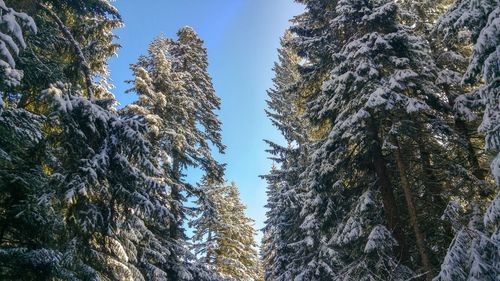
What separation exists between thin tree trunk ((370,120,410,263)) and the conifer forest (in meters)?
0.04

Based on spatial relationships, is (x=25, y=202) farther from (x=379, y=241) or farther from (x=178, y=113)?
(x=178, y=113)

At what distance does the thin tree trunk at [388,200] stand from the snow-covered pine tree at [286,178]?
196 inches

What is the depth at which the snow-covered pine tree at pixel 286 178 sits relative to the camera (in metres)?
19.2

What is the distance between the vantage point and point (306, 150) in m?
22.3

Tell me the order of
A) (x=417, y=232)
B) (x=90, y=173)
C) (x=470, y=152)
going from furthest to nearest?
(x=470, y=152), (x=417, y=232), (x=90, y=173)

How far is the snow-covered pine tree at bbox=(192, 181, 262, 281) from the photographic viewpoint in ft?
87.8

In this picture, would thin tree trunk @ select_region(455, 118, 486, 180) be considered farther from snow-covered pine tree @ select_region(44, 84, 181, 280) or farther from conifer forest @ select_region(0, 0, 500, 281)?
snow-covered pine tree @ select_region(44, 84, 181, 280)

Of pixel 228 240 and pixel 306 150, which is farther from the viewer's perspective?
pixel 228 240

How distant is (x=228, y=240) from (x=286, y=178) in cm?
904

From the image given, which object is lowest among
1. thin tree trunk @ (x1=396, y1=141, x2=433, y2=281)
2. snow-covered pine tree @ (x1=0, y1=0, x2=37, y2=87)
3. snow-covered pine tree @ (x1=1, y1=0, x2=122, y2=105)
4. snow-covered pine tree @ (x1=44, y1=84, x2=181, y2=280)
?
thin tree trunk @ (x1=396, y1=141, x2=433, y2=281)

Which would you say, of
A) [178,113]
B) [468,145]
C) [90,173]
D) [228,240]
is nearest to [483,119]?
[468,145]

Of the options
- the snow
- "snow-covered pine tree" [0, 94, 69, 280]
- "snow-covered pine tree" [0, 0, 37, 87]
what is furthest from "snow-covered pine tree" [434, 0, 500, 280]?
"snow-covered pine tree" [0, 0, 37, 87]

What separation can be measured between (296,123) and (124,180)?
16939mm

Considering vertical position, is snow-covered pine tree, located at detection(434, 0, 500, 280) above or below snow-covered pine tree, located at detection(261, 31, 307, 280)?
Answer: below
